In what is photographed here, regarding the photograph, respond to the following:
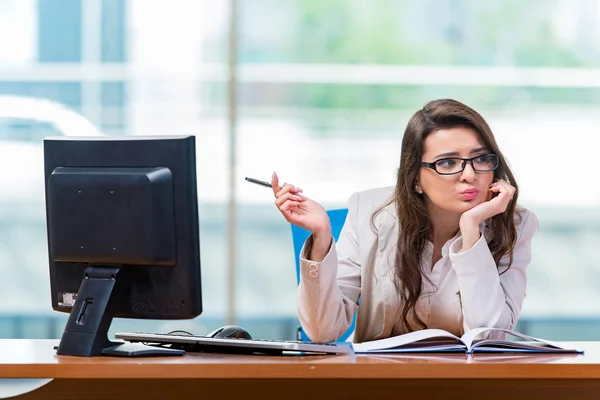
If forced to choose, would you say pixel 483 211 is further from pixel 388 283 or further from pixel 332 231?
pixel 332 231

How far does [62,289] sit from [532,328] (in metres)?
3.19

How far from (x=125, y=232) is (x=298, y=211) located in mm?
424

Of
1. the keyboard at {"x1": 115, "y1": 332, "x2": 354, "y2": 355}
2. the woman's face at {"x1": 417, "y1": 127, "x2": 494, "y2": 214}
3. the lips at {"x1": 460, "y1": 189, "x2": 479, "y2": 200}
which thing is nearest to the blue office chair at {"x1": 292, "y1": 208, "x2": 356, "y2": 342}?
the woman's face at {"x1": 417, "y1": 127, "x2": 494, "y2": 214}

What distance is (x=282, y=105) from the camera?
448 cm

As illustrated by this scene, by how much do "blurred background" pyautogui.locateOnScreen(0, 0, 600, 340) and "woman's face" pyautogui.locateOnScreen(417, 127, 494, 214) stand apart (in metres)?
2.21

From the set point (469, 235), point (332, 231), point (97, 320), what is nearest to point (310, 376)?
point (97, 320)

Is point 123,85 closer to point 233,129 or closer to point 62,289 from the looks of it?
point 233,129

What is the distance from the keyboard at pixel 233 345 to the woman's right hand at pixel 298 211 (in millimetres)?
280

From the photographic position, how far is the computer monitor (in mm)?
1747

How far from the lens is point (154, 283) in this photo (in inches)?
70.5

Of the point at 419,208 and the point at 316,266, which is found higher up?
the point at 419,208

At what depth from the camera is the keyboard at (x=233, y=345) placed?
169 cm

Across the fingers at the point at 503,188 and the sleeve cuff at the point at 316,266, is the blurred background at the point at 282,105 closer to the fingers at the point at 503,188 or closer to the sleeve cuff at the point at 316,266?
the fingers at the point at 503,188

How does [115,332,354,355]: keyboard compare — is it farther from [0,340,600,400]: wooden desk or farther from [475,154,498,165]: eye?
[475,154,498,165]: eye
